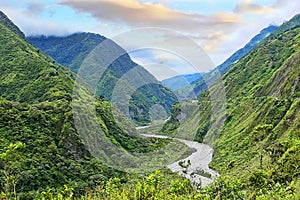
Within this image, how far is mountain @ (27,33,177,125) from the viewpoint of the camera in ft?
300

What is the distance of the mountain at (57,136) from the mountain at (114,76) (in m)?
12.9

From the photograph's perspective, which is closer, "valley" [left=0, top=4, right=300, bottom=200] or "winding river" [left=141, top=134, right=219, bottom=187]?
"valley" [left=0, top=4, right=300, bottom=200]

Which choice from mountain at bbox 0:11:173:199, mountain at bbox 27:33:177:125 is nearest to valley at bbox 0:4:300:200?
mountain at bbox 0:11:173:199

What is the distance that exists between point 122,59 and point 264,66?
84.2 meters

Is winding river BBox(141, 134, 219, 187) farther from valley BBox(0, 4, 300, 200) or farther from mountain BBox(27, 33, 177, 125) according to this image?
mountain BBox(27, 33, 177, 125)

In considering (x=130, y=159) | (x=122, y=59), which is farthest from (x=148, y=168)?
(x=122, y=59)

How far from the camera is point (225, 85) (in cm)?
10556

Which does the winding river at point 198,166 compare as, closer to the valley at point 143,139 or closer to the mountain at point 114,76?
the valley at point 143,139

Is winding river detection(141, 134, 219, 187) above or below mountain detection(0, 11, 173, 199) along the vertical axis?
below

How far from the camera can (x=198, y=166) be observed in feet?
204

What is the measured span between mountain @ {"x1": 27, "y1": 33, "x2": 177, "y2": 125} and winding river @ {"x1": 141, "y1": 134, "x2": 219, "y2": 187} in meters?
16.9

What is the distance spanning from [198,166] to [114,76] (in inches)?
2713

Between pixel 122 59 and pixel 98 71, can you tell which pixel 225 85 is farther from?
pixel 122 59

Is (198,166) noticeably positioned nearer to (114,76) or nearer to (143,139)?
(143,139)
